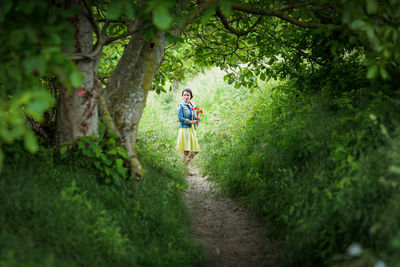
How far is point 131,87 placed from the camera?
11.6ft

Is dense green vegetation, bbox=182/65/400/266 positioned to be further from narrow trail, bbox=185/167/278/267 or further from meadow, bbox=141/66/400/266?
narrow trail, bbox=185/167/278/267

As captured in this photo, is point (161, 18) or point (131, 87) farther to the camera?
point (131, 87)

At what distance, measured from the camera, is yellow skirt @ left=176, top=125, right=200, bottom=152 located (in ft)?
22.5

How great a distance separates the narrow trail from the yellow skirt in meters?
1.62

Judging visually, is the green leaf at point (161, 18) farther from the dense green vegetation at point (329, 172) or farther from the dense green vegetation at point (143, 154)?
the dense green vegetation at point (329, 172)

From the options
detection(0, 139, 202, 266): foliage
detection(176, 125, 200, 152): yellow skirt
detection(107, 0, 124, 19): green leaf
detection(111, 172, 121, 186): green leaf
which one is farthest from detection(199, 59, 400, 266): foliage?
detection(107, 0, 124, 19): green leaf

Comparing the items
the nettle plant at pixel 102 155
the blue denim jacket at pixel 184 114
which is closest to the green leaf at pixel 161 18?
the nettle plant at pixel 102 155

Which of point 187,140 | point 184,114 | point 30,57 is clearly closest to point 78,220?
point 30,57

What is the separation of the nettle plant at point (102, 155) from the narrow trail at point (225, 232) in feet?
4.63

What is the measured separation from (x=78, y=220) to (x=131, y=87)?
1770mm

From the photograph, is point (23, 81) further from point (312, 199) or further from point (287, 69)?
point (287, 69)

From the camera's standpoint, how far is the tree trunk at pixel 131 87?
11.5 ft

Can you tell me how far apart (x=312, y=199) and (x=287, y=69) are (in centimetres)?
314

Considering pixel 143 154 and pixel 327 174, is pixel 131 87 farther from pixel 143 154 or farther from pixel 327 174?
pixel 327 174
